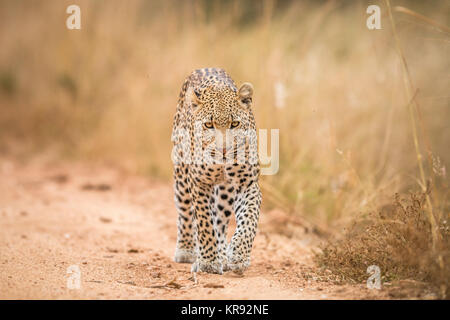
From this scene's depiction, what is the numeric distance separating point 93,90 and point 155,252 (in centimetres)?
611

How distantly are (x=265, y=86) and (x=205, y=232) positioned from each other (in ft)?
9.93

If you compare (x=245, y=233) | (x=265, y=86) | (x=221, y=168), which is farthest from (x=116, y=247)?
(x=265, y=86)

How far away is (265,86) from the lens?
7.25m

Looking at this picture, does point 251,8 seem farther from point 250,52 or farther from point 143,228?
point 143,228

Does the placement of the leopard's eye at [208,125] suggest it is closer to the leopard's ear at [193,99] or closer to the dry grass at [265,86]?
the leopard's ear at [193,99]

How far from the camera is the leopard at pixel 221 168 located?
454 cm

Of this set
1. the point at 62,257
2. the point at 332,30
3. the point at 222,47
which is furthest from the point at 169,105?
the point at 62,257

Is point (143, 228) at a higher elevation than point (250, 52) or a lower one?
lower

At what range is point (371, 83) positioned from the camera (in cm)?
878

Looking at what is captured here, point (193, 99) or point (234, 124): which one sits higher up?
point (193, 99)

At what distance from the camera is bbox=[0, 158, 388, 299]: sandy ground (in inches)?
157

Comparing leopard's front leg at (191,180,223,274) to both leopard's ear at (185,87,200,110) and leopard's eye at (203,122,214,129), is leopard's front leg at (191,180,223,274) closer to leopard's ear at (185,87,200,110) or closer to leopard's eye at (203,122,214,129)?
leopard's eye at (203,122,214,129)

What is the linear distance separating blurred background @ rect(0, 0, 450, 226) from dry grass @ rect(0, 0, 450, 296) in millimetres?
26

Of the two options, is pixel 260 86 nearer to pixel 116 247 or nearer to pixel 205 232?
pixel 116 247
